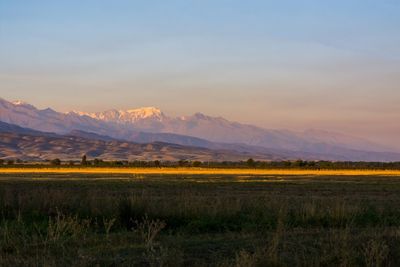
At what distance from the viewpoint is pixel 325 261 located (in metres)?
12.8

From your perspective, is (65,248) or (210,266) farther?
(65,248)

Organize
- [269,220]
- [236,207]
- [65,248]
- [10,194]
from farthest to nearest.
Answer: [10,194]
[236,207]
[269,220]
[65,248]

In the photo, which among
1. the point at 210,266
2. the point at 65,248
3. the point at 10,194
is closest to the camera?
the point at 210,266

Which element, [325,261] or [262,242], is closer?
[325,261]

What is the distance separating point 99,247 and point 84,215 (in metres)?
6.54

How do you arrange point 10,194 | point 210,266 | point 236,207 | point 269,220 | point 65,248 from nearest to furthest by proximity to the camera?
point 210,266, point 65,248, point 269,220, point 236,207, point 10,194

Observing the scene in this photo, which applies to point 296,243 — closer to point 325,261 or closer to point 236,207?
point 325,261

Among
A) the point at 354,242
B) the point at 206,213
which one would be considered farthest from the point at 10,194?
the point at 354,242

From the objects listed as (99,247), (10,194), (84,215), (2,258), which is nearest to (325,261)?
(99,247)

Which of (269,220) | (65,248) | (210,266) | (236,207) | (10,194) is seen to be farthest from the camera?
(10,194)

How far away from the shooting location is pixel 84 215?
2089cm

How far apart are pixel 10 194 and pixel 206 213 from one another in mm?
7909

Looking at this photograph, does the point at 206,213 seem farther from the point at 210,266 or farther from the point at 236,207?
the point at 210,266

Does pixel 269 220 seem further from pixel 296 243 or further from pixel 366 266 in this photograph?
pixel 366 266
